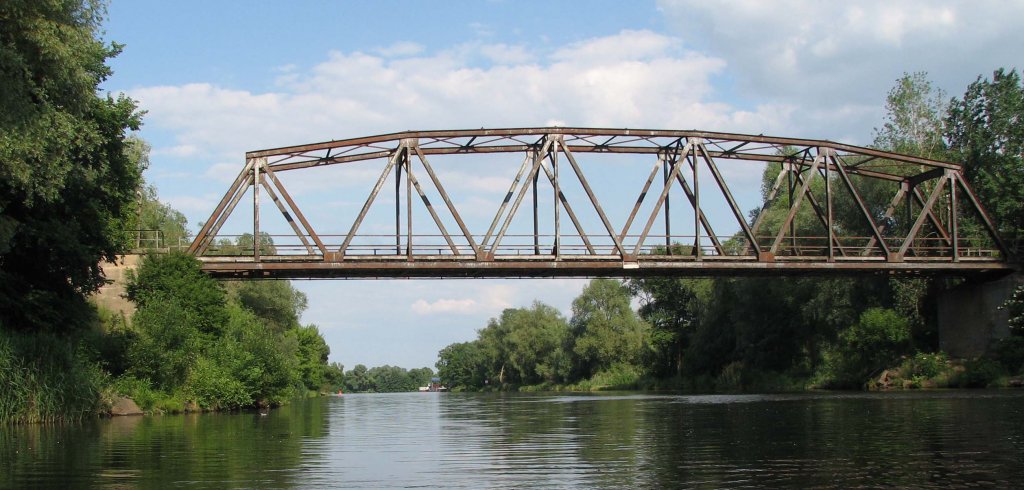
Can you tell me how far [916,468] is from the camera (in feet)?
51.3

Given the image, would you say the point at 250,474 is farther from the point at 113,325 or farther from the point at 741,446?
the point at 113,325

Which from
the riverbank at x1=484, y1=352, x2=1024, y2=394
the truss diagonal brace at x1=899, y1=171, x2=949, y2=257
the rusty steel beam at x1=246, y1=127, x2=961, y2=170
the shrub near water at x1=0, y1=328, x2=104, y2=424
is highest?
the rusty steel beam at x1=246, y1=127, x2=961, y2=170

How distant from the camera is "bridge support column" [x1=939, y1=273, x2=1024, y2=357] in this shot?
2301 inches

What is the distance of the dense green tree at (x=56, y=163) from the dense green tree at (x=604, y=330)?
69373 millimetres

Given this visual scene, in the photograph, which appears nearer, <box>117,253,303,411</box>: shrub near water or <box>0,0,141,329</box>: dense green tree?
<box>0,0,141,329</box>: dense green tree

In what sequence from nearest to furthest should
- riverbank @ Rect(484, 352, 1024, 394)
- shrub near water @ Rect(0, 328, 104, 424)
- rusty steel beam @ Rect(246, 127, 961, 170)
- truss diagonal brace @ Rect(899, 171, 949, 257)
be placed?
shrub near water @ Rect(0, 328, 104, 424), rusty steel beam @ Rect(246, 127, 961, 170), truss diagonal brace @ Rect(899, 171, 949, 257), riverbank @ Rect(484, 352, 1024, 394)

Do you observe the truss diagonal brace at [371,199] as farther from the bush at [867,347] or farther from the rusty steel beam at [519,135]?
the bush at [867,347]

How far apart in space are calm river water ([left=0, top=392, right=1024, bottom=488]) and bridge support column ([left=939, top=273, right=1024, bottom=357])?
97.1 ft

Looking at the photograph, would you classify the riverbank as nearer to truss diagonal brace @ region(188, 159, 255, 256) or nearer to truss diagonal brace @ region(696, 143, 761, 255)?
truss diagonal brace @ region(696, 143, 761, 255)

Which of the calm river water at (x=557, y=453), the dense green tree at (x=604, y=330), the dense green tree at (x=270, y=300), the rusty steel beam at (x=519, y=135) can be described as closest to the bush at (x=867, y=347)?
the rusty steel beam at (x=519, y=135)

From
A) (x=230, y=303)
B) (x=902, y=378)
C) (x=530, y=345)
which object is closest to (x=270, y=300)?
(x=230, y=303)

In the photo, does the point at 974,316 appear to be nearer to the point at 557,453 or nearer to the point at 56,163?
the point at 557,453

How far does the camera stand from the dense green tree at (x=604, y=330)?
10938 cm

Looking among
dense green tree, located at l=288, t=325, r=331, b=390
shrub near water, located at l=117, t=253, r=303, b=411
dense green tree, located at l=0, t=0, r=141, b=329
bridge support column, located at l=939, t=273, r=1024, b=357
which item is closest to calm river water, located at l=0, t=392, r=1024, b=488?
dense green tree, located at l=0, t=0, r=141, b=329
